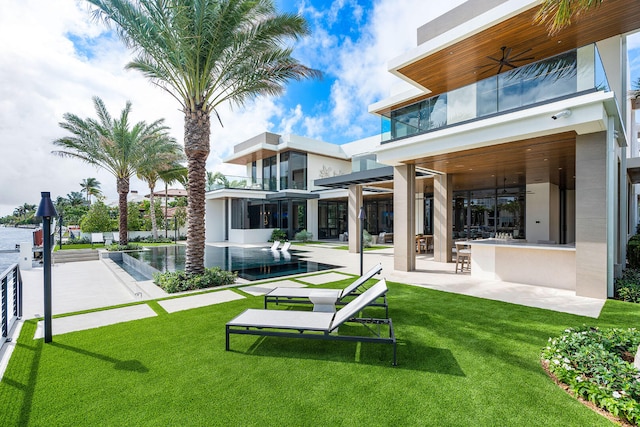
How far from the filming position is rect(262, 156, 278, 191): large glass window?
27.5m

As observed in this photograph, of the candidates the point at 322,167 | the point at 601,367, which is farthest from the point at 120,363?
the point at 322,167

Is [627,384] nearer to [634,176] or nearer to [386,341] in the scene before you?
[386,341]

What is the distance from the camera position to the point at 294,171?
2791 centimetres

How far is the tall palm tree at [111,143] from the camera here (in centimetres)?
1764

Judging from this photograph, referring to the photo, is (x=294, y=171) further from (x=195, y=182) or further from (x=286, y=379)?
(x=286, y=379)

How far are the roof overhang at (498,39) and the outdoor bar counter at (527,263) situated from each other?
18.2 ft

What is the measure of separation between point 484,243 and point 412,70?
6236 mm

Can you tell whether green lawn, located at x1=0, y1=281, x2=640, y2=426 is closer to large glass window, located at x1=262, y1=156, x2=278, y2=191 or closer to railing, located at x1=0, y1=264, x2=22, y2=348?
railing, located at x1=0, y1=264, x2=22, y2=348

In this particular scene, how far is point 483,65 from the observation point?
31.9 feet

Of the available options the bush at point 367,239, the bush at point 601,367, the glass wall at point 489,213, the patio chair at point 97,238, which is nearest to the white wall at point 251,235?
the bush at point 367,239

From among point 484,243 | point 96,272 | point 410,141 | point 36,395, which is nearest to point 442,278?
point 484,243

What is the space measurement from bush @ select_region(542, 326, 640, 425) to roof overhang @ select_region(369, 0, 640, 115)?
7.12 m

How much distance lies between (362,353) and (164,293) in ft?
20.4

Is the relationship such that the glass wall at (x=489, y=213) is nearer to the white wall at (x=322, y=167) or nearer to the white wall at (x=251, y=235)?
the white wall at (x=322, y=167)
